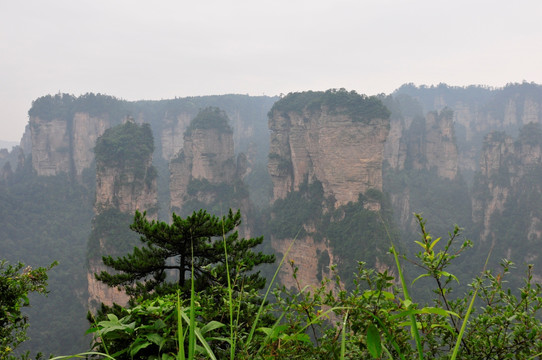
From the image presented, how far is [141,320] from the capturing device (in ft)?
8.09

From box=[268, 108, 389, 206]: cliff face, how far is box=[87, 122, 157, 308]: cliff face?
15.2m

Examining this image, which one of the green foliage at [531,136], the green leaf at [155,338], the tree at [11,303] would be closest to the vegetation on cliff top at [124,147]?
the tree at [11,303]

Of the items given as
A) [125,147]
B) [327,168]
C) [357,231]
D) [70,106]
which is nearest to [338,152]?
[327,168]

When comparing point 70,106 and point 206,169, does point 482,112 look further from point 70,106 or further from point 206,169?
point 70,106

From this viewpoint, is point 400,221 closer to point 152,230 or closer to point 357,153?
point 357,153

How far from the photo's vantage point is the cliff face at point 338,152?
30.5 metres

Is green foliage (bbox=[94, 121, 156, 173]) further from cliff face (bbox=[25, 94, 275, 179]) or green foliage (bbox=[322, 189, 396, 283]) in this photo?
green foliage (bbox=[322, 189, 396, 283])

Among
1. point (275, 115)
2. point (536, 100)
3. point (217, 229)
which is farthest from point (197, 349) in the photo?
point (536, 100)

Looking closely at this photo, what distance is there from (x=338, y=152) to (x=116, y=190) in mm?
20336

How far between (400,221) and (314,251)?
2094 cm

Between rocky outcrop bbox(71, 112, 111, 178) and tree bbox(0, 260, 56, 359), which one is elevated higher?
rocky outcrop bbox(71, 112, 111, 178)

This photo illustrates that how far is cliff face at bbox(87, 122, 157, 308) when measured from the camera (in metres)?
28.6

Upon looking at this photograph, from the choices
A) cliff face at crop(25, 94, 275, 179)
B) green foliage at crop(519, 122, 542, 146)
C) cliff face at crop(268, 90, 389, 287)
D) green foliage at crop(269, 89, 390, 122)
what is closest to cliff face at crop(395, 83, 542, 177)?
green foliage at crop(519, 122, 542, 146)

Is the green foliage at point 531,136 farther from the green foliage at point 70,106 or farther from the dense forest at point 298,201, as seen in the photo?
the green foliage at point 70,106
